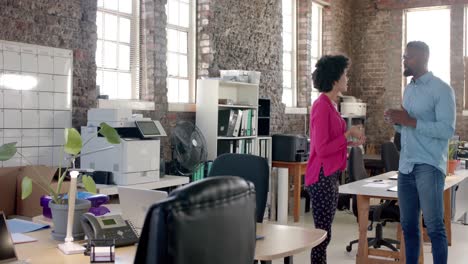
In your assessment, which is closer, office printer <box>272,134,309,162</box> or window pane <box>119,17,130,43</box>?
window pane <box>119,17,130,43</box>

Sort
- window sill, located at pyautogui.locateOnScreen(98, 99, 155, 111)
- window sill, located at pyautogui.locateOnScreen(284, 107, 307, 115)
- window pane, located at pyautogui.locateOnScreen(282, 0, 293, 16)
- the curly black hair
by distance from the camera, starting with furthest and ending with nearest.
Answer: window pane, located at pyautogui.locateOnScreen(282, 0, 293, 16)
window sill, located at pyautogui.locateOnScreen(284, 107, 307, 115)
window sill, located at pyautogui.locateOnScreen(98, 99, 155, 111)
the curly black hair

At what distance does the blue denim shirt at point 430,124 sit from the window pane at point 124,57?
3.43 meters

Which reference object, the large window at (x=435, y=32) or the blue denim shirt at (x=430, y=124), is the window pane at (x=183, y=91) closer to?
the blue denim shirt at (x=430, y=124)

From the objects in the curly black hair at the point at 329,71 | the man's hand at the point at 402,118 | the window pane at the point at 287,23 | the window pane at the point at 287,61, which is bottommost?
the man's hand at the point at 402,118

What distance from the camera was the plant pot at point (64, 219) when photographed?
92.1 inches

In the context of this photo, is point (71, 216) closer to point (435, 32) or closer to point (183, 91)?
point (183, 91)

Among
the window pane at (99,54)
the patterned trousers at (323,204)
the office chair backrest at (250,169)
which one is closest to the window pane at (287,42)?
the window pane at (99,54)

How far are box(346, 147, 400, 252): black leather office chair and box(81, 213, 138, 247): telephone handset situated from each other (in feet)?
9.90

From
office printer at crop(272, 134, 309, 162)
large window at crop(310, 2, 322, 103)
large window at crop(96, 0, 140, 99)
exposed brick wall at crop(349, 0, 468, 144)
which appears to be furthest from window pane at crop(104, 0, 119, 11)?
exposed brick wall at crop(349, 0, 468, 144)

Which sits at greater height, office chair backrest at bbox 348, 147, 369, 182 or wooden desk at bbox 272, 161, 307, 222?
office chair backrest at bbox 348, 147, 369, 182

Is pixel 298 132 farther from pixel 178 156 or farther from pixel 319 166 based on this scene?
pixel 319 166

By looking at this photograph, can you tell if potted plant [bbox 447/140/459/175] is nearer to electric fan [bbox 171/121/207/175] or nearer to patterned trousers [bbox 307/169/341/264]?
patterned trousers [bbox 307/169/341/264]

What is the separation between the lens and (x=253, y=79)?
688 cm

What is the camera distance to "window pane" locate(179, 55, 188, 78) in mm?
6688
